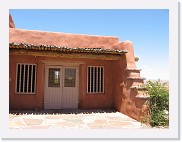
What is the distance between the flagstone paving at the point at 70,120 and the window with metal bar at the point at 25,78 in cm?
118

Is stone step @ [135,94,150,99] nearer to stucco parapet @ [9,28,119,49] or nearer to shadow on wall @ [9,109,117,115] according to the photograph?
shadow on wall @ [9,109,117,115]

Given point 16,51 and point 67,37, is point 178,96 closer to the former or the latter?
point 16,51

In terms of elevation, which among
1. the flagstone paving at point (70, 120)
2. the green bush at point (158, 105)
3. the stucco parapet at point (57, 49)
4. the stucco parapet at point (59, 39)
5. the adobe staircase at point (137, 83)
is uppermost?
the stucco parapet at point (59, 39)

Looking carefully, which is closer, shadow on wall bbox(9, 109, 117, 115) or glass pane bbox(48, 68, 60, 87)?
shadow on wall bbox(9, 109, 117, 115)

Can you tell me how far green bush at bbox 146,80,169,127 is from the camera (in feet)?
26.8

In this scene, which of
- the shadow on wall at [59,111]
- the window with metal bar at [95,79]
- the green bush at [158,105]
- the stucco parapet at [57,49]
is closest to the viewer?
the green bush at [158,105]

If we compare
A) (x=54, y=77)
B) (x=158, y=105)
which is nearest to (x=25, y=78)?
(x=54, y=77)

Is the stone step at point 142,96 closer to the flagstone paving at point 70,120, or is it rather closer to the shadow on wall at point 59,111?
the flagstone paving at point 70,120

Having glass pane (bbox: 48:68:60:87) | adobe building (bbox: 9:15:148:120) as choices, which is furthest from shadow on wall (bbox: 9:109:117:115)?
glass pane (bbox: 48:68:60:87)

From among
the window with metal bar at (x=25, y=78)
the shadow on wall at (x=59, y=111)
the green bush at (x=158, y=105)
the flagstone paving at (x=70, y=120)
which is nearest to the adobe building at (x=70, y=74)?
the window with metal bar at (x=25, y=78)

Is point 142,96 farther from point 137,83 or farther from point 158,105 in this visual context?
point 137,83

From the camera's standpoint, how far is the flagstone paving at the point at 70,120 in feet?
26.2

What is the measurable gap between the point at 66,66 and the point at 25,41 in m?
2.61

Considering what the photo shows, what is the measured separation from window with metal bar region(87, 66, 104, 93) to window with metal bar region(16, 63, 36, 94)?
9.55ft
